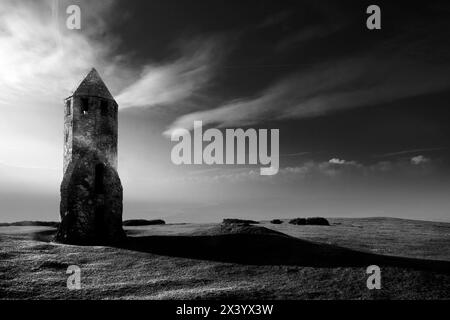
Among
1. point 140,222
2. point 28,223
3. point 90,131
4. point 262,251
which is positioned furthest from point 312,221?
point 28,223

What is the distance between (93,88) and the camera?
85.5 ft

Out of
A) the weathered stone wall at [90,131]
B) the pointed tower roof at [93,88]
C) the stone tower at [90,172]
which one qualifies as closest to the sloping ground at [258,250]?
the stone tower at [90,172]

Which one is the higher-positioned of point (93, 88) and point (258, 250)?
point (93, 88)

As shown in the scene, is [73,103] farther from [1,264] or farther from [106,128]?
[1,264]

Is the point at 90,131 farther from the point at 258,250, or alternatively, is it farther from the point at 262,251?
the point at 262,251

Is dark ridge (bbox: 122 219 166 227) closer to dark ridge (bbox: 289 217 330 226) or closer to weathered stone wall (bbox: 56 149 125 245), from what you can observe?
weathered stone wall (bbox: 56 149 125 245)

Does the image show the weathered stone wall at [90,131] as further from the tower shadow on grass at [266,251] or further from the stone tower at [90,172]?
the tower shadow on grass at [266,251]

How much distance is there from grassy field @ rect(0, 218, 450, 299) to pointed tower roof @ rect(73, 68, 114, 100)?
9.82 meters

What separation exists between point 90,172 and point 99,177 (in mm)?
750

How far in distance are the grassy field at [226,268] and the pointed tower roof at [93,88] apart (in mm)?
9818

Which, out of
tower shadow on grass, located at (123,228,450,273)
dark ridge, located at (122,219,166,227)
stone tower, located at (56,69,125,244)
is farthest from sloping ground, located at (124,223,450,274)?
dark ridge, located at (122,219,166,227)

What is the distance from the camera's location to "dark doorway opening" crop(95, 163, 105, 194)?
25.5 metres

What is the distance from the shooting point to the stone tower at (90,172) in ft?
A: 80.2
